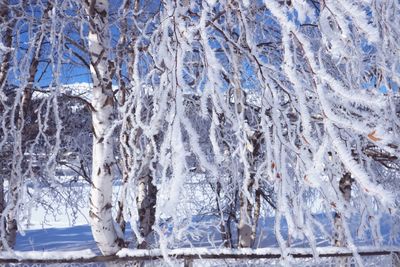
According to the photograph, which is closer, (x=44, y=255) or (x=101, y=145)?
(x=44, y=255)

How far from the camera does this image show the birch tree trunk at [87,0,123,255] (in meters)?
3.06

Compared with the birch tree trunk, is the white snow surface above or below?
below

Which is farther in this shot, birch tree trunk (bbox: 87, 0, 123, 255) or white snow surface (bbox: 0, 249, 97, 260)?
birch tree trunk (bbox: 87, 0, 123, 255)

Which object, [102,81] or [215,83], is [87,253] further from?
[215,83]

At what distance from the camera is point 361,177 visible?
90 centimetres

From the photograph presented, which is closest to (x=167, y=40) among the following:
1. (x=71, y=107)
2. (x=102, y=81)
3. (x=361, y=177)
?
(x=361, y=177)

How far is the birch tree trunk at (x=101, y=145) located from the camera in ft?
10.1

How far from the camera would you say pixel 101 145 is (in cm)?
306

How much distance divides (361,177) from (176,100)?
60cm

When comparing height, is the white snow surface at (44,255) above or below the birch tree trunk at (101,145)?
below

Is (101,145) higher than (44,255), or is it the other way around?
(101,145)

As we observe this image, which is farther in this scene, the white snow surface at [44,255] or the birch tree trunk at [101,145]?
the birch tree trunk at [101,145]

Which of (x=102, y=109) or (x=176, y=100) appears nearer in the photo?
(x=176, y=100)

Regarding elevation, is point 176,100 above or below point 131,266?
above
